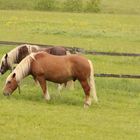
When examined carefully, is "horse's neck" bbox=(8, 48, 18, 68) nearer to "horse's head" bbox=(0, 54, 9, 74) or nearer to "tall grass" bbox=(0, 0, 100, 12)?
"horse's head" bbox=(0, 54, 9, 74)

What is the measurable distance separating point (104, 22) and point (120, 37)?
1272 cm

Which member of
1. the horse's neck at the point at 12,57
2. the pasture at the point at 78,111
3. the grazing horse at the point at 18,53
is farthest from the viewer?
the horse's neck at the point at 12,57

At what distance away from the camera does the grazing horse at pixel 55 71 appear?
14.1 meters

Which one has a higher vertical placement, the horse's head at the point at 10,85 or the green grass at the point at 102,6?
the horse's head at the point at 10,85

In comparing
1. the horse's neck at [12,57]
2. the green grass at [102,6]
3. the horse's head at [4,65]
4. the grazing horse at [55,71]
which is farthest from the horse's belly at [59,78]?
the green grass at [102,6]

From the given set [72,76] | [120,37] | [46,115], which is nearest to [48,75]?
A: [72,76]

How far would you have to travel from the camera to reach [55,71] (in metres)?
14.3

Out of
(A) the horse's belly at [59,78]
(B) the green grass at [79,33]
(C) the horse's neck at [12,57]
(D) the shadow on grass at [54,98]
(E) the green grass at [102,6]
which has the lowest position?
(E) the green grass at [102,6]

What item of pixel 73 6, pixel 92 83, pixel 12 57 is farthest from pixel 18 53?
pixel 73 6

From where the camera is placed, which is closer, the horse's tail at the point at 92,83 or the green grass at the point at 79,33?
the horse's tail at the point at 92,83

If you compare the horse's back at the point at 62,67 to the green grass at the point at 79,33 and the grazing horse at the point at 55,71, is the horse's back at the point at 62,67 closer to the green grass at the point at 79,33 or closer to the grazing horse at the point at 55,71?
the grazing horse at the point at 55,71

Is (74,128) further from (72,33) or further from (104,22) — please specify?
(104,22)

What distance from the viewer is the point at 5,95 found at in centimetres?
1433

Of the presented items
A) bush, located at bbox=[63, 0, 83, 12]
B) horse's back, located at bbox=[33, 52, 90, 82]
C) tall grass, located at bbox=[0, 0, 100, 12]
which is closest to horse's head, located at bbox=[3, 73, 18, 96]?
horse's back, located at bbox=[33, 52, 90, 82]
